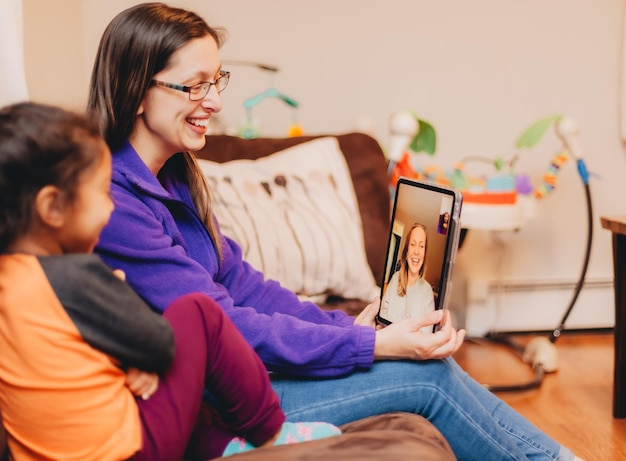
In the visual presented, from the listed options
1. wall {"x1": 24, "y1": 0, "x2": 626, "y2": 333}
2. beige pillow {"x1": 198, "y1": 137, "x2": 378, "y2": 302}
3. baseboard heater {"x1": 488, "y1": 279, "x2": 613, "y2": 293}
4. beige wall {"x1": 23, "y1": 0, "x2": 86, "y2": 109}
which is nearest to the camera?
beige pillow {"x1": 198, "y1": 137, "x2": 378, "y2": 302}

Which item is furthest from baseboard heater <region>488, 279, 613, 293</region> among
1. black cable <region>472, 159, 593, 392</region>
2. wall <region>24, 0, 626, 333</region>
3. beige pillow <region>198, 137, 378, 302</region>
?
beige pillow <region>198, 137, 378, 302</region>

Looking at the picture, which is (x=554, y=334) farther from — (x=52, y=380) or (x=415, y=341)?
(x=52, y=380)

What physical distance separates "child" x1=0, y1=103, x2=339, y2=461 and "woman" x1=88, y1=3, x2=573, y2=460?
0.22 meters

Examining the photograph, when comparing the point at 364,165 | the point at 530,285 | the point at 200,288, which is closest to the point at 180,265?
the point at 200,288

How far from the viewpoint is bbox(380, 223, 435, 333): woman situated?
1.33 meters

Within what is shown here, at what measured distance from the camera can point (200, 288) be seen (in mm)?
1237

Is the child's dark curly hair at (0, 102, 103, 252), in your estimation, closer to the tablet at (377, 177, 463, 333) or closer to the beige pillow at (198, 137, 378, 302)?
the tablet at (377, 177, 463, 333)

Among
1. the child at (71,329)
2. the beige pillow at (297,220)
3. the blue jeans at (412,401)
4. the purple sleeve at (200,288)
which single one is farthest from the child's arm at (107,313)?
the beige pillow at (297,220)

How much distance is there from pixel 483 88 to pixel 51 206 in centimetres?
219

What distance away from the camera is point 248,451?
1089 mm

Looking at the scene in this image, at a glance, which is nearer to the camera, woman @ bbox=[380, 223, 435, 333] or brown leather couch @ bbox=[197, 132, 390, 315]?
woman @ bbox=[380, 223, 435, 333]

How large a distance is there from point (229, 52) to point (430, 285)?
1618mm

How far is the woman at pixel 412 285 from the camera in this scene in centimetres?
133

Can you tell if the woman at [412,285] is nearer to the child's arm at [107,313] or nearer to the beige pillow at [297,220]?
the child's arm at [107,313]
